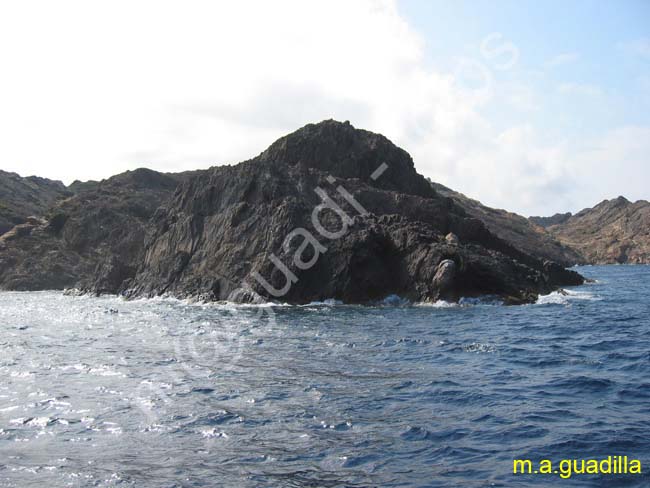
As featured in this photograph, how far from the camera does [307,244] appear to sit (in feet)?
198

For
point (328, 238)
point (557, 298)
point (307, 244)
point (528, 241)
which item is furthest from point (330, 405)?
point (528, 241)

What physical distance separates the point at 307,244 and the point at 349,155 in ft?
110

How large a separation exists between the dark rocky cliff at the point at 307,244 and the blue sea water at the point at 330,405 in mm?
19762

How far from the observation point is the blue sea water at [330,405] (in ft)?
44.1

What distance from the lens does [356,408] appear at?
18.1 m

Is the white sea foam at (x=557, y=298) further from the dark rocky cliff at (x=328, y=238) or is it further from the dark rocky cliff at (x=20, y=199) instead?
the dark rocky cliff at (x=20, y=199)

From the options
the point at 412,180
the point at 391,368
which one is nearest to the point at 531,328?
the point at 391,368

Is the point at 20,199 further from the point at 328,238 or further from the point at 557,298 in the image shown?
the point at 557,298

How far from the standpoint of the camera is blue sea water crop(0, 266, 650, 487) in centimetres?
1345

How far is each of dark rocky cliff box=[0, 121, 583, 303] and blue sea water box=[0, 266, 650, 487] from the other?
19762 mm

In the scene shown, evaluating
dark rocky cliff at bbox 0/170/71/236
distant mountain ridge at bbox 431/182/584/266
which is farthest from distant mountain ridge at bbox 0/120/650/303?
distant mountain ridge at bbox 431/182/584/266

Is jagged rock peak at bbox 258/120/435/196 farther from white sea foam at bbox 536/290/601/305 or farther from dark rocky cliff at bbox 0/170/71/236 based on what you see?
dark rocky cliff at bbox 0/170/71/236

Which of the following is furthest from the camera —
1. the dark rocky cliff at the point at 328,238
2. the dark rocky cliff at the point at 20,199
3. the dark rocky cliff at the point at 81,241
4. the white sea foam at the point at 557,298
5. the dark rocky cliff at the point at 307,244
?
the dark rocky cliff at the point at 20,199

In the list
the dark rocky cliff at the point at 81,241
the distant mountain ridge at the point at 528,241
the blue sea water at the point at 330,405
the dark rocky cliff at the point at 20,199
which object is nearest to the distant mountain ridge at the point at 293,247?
the dark rocky cliff at the point at 81,241
